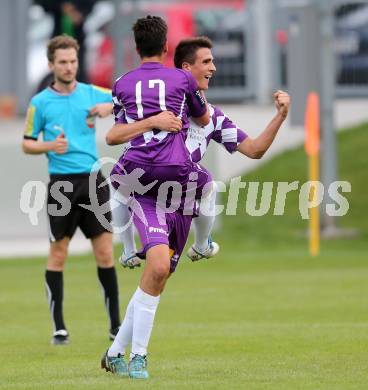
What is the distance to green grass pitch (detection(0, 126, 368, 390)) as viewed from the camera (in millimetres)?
8539

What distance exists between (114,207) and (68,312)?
4472 mm

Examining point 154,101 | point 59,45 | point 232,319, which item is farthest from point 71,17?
point 154,101

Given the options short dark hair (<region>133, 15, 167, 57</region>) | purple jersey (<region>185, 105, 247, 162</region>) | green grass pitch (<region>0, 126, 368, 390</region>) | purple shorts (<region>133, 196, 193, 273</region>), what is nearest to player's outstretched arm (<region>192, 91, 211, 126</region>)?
purple jersey (<region>185, 105, 247, 162</region>)

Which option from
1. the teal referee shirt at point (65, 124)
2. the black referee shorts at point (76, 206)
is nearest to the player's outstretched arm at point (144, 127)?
the black referee shorts at point (76, 206)

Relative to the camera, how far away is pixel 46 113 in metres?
10.8

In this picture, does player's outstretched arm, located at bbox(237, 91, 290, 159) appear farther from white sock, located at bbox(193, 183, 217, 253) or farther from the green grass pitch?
the green grass pitch

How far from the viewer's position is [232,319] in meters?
12.2

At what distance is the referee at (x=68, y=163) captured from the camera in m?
10.8

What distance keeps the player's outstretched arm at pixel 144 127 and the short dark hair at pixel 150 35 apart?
395 mm

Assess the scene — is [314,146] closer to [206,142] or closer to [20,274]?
[20,274]

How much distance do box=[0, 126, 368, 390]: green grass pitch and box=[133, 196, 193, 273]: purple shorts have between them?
810mm

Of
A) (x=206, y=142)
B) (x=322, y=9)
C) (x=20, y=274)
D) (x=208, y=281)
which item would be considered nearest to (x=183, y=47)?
(x=206, y=142)

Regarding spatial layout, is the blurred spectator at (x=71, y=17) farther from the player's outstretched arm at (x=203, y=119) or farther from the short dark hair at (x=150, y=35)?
the short dark hair at (x=150, y=35)

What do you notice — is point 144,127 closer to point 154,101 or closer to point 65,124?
point 154,101
